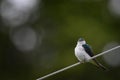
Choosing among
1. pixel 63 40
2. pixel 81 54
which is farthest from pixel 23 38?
pixel 81 54

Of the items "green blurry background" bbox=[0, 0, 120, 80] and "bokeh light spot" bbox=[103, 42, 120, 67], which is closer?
"green blurry background" bbox=[0, 0, 120, 80]

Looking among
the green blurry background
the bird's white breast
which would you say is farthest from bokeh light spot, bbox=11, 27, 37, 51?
the bird's white breast

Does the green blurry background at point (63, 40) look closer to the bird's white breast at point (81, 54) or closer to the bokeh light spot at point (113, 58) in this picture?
the bokeh light spot at point (113, 58)

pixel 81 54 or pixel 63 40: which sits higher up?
pixel 81 54

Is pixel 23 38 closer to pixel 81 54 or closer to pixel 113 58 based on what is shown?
pixel 113 58

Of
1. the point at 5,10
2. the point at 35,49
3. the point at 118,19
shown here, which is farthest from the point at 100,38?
the point at 5,10

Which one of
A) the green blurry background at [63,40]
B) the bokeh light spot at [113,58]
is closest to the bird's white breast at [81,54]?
the green blurry background at [63,40]

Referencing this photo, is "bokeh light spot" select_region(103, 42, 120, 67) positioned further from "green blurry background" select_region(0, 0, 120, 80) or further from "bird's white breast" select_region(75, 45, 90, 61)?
"bird's white breast" select_region(75, 45, 90, 61)

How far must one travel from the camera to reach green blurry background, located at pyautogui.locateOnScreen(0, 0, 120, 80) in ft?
67.2

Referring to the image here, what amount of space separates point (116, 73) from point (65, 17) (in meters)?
2.69

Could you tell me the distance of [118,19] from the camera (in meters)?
21.2

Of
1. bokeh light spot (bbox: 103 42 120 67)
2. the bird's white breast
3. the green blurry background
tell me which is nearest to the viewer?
the bird's white breast

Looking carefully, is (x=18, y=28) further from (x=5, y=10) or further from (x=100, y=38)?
→ (x=100, y=38)

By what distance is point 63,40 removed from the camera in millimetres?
21359
